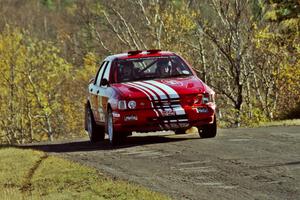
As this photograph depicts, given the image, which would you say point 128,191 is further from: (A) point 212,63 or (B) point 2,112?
(B) point 2,112

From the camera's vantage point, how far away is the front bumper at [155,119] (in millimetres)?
13562

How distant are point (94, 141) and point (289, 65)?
1912cm

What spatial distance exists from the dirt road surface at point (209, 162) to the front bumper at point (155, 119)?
32 cm


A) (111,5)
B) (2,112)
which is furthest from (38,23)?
(111,5)

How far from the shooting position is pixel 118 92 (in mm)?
13719

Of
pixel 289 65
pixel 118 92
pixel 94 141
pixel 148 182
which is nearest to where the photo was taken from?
pixel 148 182

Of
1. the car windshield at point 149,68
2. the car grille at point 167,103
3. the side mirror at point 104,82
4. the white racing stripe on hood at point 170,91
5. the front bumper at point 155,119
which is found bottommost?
the front bumper at point 155,119

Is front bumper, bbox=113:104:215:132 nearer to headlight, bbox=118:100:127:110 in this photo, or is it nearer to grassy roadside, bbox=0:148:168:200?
headlight, bbox=118:100:127:110

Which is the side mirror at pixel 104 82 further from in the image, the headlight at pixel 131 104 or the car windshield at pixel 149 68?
the headlight at pixel 131 104

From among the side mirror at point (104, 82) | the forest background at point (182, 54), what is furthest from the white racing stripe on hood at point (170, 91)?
the forest background at point (182, 54)

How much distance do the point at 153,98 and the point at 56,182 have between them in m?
3.52

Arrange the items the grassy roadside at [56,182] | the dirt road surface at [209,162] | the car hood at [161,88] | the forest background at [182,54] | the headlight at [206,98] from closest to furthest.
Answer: the dirt road surface at [209,162]
the grassy roadside at [56,182]
the car hood at [161,88]
the headlight at [206,98]
the forest background at [182,54]

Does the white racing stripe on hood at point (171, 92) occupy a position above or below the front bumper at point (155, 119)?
above

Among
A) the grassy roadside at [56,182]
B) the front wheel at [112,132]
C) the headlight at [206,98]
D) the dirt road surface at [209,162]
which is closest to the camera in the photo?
the dirt road surface at [209,162]
